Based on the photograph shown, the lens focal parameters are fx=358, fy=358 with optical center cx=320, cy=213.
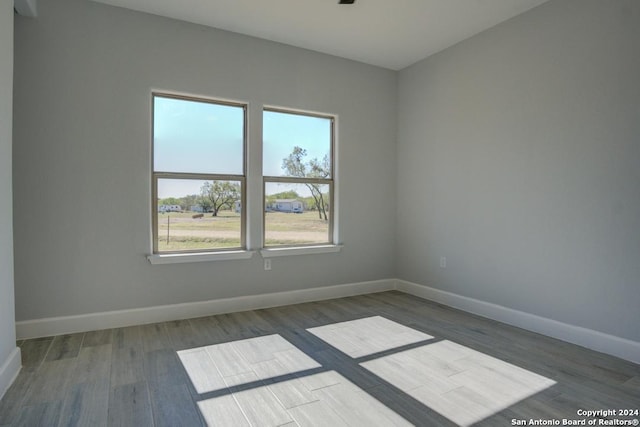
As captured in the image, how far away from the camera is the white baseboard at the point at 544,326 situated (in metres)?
2.60

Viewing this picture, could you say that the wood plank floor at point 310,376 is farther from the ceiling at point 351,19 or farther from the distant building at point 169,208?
the ceiling at point 351,19

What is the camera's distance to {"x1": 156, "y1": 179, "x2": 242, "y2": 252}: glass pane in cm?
346

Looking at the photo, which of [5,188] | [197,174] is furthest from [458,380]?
[5,188]

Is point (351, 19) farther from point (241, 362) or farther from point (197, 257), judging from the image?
point (241, 362)

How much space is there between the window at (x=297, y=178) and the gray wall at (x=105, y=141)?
0.26 metres

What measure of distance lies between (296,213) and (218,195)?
913 millimetres

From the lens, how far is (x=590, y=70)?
2.78 meters

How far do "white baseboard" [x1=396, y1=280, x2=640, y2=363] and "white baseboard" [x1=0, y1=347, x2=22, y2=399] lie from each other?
3.74m

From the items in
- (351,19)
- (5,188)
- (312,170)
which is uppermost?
(351,19)

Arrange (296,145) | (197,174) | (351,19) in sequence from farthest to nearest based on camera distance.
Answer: (296,145), (197,174), (351,19)

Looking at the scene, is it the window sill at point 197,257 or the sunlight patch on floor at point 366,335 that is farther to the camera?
the window sill at point 197,257

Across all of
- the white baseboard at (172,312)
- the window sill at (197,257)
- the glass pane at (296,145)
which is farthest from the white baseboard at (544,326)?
the window sill at (197,257)

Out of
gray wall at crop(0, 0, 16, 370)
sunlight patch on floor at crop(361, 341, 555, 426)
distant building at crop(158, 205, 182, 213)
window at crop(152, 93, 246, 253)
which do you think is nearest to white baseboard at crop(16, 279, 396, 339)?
window at crop(152, 93, 246, 253)

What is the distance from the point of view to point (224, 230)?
12.2 feet
